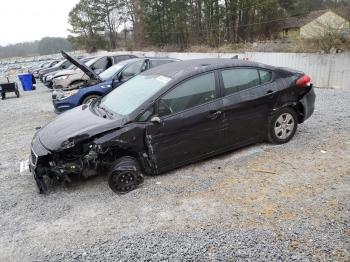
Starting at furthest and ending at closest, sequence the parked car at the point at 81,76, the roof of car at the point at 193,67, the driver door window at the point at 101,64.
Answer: the driver door window at the point at 101,64, the parked car at the point at 81,76, the roof of car at the point at 193,67

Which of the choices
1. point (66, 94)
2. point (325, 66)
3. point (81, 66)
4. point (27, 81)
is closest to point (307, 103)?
point (81, 66)

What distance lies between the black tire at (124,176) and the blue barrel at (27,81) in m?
16.3

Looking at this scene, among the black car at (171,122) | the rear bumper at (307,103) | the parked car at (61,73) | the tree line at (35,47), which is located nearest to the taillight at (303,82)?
the black car at (171,122)

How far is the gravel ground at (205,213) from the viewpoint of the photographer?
3062 mm

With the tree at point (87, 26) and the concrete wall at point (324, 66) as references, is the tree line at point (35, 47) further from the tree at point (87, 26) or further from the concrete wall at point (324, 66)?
the concrete wall at point (324, 66)

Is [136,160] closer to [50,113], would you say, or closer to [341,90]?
[50,113]

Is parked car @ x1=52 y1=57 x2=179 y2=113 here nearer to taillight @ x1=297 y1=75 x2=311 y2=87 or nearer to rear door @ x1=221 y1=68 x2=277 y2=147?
rear door @ x1=221 y1=68 x2=277 y2=147

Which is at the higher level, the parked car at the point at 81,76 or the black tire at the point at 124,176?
the parked car at the point at 81,76

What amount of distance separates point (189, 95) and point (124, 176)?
1.46m

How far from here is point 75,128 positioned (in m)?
4.37

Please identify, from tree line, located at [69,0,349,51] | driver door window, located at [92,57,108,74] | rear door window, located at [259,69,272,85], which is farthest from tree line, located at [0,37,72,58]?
rear door window, located at [259,69,272,85]

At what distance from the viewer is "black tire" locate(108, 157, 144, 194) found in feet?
13.8

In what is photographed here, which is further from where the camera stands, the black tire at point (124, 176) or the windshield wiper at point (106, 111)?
the windshield wiper at point (106, 111)

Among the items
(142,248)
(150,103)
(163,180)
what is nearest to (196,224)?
(142,248)
